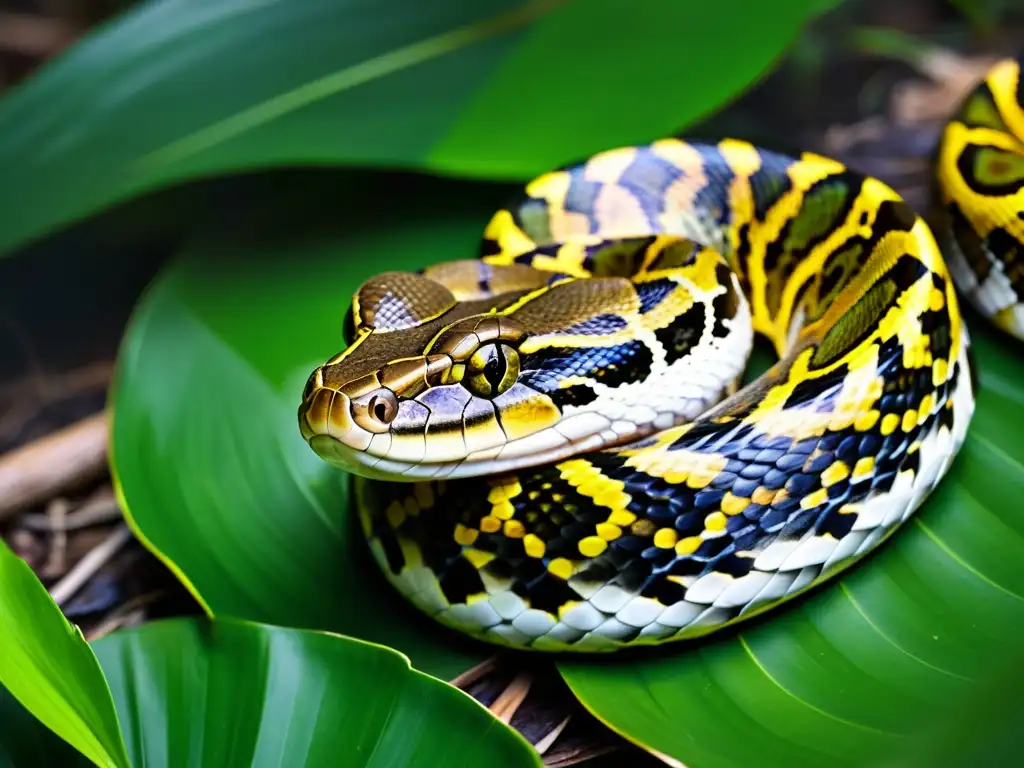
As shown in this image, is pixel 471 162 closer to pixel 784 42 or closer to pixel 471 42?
pixel 471 42

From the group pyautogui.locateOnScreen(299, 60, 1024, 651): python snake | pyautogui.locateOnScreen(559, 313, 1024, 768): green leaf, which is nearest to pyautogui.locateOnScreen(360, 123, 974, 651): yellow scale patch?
pyautogui.locateOnScreen(299, 60, 1024, 651): python snake

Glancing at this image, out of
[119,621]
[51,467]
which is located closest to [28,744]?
[119,621]

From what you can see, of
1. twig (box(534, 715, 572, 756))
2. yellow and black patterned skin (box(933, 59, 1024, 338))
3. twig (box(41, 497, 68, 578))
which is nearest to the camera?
twig (box(534, 715, 572, 756))

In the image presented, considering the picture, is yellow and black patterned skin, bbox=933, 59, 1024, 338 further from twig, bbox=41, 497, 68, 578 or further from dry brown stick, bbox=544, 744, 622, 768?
twig, bbox=41, 497, 68, 578

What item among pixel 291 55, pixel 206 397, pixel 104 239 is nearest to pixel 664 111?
pixel 291 55

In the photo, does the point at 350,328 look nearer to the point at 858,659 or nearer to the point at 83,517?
the point at 858,659

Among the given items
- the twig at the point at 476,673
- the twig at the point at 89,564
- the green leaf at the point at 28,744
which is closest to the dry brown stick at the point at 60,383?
the twig at the point at 89,564
